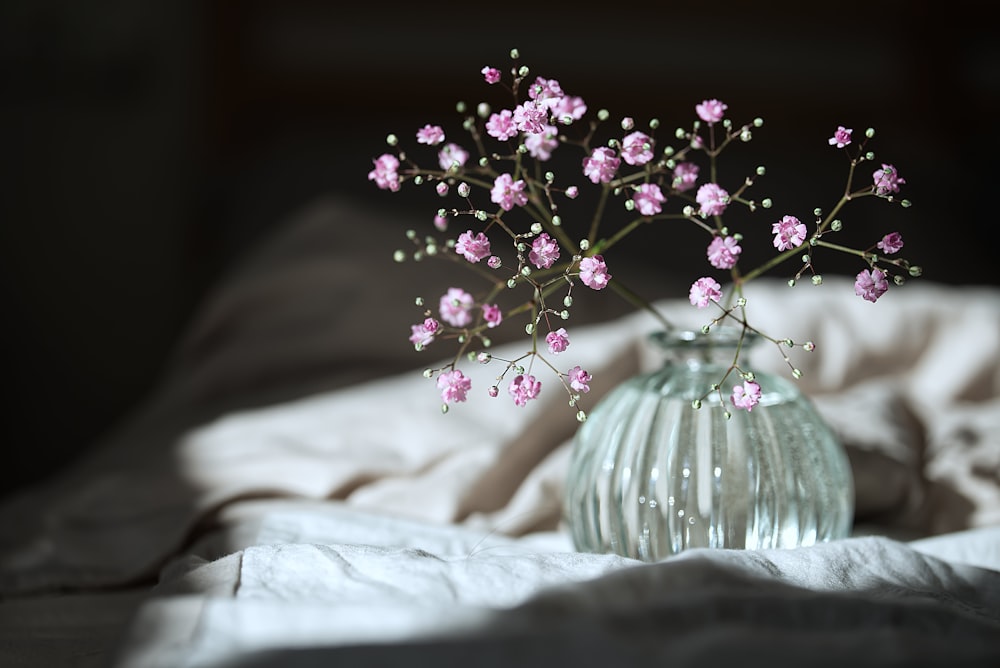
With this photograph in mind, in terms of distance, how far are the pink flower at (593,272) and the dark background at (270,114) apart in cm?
89

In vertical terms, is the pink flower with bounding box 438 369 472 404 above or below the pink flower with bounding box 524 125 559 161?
below

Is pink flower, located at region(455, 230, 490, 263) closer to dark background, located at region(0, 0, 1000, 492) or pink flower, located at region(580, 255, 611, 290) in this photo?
pink flower, located at region(580, 255, 611, 290)

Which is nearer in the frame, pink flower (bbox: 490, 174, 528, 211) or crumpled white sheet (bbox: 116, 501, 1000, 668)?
crumpled white sheet (bbox: 116, 501, 1000, 668)

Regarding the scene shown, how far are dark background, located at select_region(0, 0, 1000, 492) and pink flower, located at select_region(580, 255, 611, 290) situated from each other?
891 mm

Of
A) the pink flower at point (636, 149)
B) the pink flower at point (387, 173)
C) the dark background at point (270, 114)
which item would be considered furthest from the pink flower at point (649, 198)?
the dark background at point (270, 114)

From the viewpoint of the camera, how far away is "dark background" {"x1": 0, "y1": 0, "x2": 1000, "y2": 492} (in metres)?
1.37

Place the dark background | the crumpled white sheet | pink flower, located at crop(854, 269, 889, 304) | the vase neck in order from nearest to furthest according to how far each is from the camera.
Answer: the crumpled white sheet, pink flower, located at crop(854, 269, 889, 304), the vase neck, the dark background

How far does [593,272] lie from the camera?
0.47 metres

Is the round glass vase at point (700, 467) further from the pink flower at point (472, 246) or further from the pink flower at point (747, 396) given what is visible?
the pink flower at point (472, 246)

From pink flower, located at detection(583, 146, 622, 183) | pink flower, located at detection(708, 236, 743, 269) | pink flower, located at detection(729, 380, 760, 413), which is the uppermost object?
pink flower, located at detection(583, 146, 622, 183)

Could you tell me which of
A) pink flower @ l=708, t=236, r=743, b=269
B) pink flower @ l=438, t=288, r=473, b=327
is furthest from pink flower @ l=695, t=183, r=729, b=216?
pink flower @ l=438, t=288, r=473, b=327

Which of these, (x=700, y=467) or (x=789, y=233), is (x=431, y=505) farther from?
(x=789, y=233)

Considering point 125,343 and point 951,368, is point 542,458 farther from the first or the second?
point 125,343

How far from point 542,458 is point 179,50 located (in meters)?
0.94
